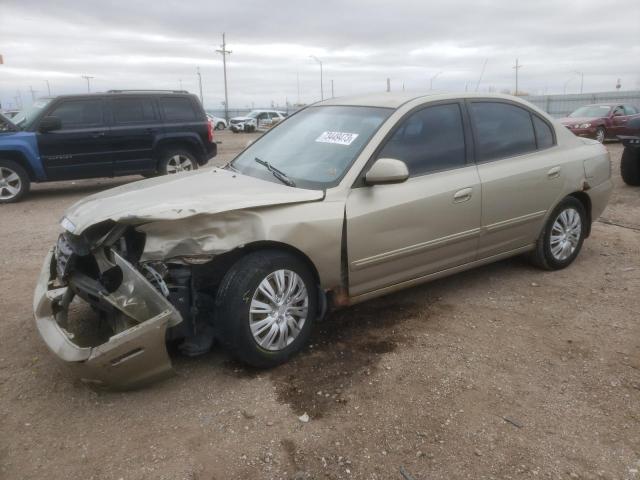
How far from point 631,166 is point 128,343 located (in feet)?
29.2

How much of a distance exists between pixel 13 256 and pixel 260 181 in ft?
12.0

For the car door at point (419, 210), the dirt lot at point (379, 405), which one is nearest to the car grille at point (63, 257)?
the dirt lot at point (379, 405)

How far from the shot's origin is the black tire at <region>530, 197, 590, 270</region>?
4688 mm

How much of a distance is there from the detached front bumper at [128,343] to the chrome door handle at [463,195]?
215cm

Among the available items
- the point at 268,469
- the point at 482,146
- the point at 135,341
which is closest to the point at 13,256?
the point at 135,341

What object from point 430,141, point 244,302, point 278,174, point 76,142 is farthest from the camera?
point 76,142

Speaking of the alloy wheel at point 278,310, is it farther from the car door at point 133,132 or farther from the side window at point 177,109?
the side window at point 177,109

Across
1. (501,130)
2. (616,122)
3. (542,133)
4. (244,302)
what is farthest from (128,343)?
(616,122)

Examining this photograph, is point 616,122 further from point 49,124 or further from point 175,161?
point 49,124

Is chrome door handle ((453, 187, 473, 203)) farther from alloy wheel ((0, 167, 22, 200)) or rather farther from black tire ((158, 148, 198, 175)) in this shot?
alloy wheel ((0, 167, 22, 200))

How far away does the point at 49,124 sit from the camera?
8797 mm

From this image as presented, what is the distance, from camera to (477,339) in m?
3.64

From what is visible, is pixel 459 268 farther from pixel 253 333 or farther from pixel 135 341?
pixel 135 341

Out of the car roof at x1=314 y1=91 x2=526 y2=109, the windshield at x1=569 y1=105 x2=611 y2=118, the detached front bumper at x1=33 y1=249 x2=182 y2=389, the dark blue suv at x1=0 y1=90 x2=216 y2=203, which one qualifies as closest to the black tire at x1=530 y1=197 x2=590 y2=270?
the car roof at x1=314 y1=91 x2=526 y2=109
